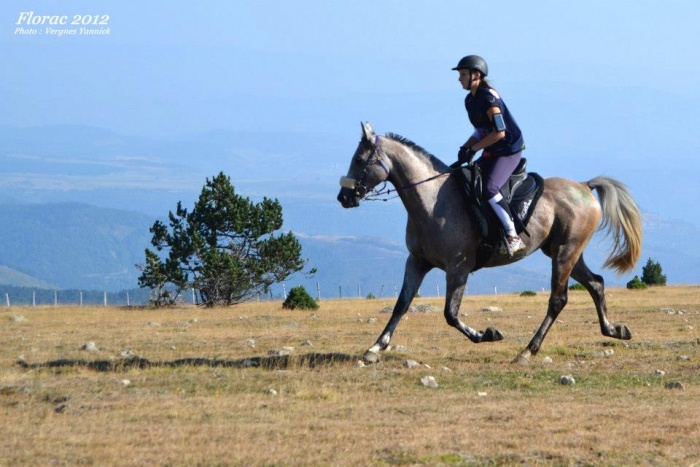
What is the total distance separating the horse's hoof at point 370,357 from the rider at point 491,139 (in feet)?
8.07

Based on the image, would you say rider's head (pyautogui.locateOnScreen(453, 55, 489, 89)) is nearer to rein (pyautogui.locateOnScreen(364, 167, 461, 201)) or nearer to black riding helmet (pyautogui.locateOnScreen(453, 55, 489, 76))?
black riding helmet (pyautogui.locateOnScreen(453, 55, 489, 76))

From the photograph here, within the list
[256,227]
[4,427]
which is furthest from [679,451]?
[256,227]

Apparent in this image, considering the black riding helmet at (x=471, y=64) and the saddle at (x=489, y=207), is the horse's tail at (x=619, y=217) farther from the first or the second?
the black riding helmet at (x=471, y=64)

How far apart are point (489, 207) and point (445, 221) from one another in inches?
26.4

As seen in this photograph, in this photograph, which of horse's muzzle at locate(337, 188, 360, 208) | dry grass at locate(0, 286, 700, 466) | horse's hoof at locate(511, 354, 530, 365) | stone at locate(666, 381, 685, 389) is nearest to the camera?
dry grass at locate(0, 286, 700, 466)

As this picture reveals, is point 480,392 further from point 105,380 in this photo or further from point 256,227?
point 256,227

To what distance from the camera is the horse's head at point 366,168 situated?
17.3 metres

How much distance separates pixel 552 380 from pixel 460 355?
124 inches

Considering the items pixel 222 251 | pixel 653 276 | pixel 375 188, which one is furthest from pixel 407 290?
pixel 653 276

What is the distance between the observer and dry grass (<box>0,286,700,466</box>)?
1032cm

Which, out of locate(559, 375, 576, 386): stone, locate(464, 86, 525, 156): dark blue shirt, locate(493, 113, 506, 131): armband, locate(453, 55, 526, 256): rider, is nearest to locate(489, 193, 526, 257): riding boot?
locate(453, 55, 526, 256): rider

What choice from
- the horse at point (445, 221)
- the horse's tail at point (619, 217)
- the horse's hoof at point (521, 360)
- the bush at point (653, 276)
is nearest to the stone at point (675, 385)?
the horse's hoof at point (521, 360)

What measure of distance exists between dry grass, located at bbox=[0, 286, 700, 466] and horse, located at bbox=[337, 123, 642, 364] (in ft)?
2.69

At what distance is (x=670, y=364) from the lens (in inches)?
662
